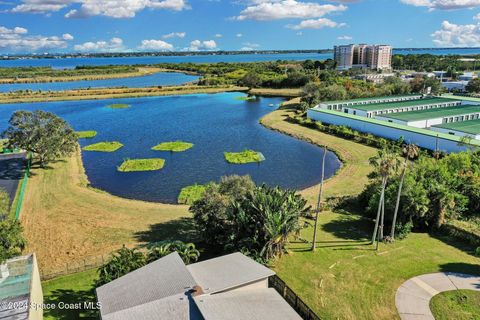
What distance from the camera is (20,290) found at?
21438 mm

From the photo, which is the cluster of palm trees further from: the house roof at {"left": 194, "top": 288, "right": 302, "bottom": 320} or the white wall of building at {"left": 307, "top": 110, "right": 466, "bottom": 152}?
the white wall of building at {"left": 307, "top": 110, "right": 466, "bottom": 152}

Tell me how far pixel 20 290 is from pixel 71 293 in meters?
5.57

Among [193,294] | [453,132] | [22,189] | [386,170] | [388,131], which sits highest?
[386,170]

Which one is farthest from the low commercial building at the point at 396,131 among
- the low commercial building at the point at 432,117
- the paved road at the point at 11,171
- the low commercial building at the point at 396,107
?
the paved road at the point at 11,171

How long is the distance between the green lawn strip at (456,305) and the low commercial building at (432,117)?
5414 centimetres

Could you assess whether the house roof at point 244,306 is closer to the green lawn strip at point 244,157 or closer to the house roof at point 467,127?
the green lawn strip at point 244,157

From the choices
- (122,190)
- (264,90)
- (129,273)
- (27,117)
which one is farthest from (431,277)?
(264,90)

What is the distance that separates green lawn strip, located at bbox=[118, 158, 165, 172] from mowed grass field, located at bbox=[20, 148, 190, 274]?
27.5 ft

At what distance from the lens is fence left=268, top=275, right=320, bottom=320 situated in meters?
22.8

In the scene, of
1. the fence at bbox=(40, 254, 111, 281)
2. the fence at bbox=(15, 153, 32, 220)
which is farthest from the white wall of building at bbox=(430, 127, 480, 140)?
the fence at bbox=(15, 153, 32, 220)

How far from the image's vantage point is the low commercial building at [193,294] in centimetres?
1920

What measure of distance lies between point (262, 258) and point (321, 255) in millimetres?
5488

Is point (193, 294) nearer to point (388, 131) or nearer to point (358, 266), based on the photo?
point (358, 266)

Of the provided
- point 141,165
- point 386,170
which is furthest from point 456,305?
point 141,165
